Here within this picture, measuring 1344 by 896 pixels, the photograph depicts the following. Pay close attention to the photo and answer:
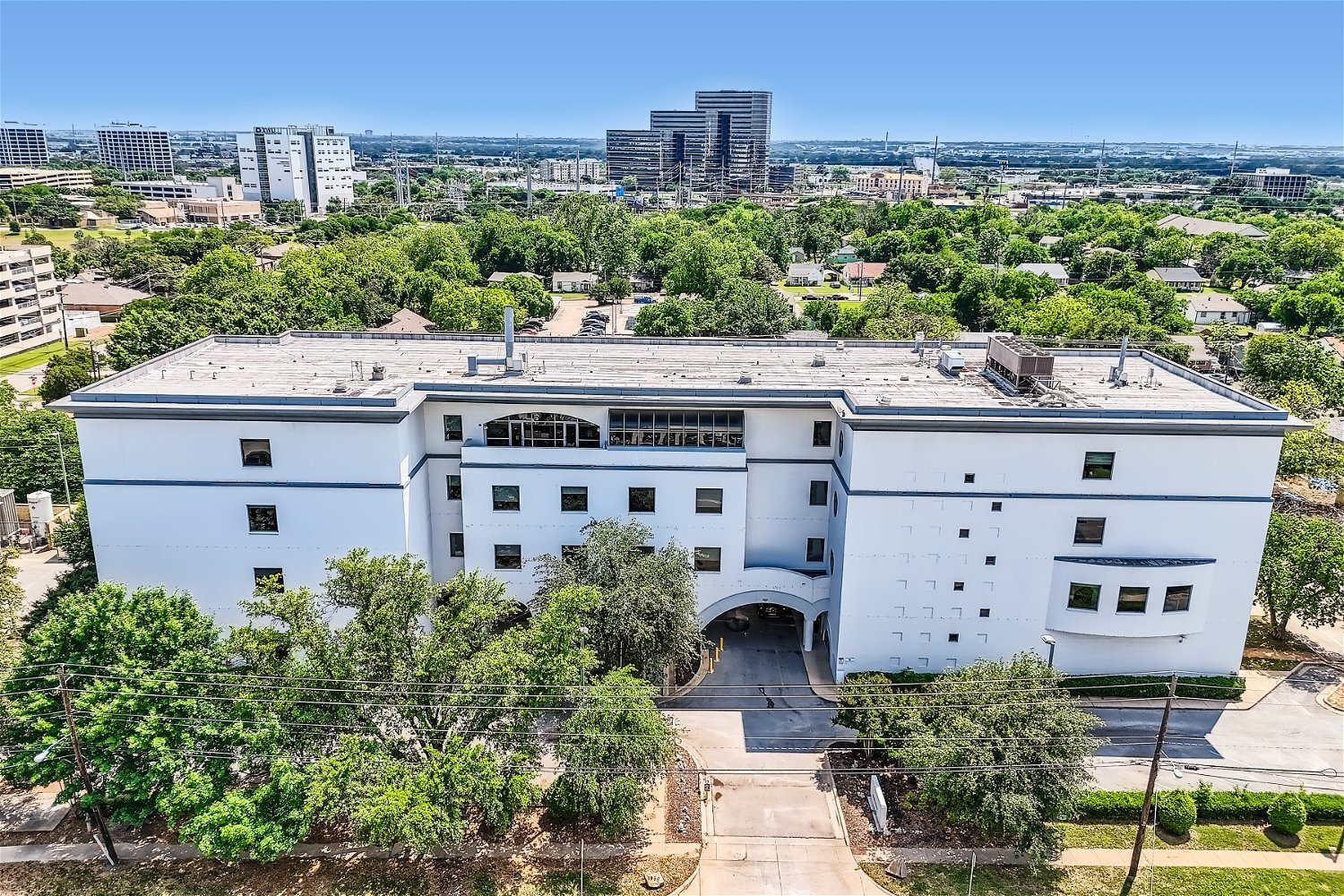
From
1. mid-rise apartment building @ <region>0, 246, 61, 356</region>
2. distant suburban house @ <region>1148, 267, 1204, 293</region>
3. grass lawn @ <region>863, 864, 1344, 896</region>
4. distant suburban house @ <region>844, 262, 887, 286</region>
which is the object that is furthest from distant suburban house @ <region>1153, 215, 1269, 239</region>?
mid-rise apartment building @ <region>0, 246, 61, 356</region>

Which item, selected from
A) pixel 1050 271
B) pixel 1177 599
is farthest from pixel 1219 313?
pixel 1177 599

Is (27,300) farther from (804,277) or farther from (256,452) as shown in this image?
(804,277)

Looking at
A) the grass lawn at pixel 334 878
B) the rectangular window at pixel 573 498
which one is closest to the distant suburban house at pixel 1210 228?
the rectangular window at pixel 573 498

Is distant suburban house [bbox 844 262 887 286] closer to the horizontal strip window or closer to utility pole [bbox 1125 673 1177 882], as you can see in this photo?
the horizontal strip window

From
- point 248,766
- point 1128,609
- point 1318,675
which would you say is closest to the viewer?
point 248,766

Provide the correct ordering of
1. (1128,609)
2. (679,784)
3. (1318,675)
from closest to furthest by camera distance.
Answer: (679,784), (1128,609), (1318,675)

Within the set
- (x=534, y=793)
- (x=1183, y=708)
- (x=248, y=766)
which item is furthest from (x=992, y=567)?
(x=248, y=766)

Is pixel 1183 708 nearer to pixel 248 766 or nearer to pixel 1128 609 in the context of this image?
pixel 1128 609
